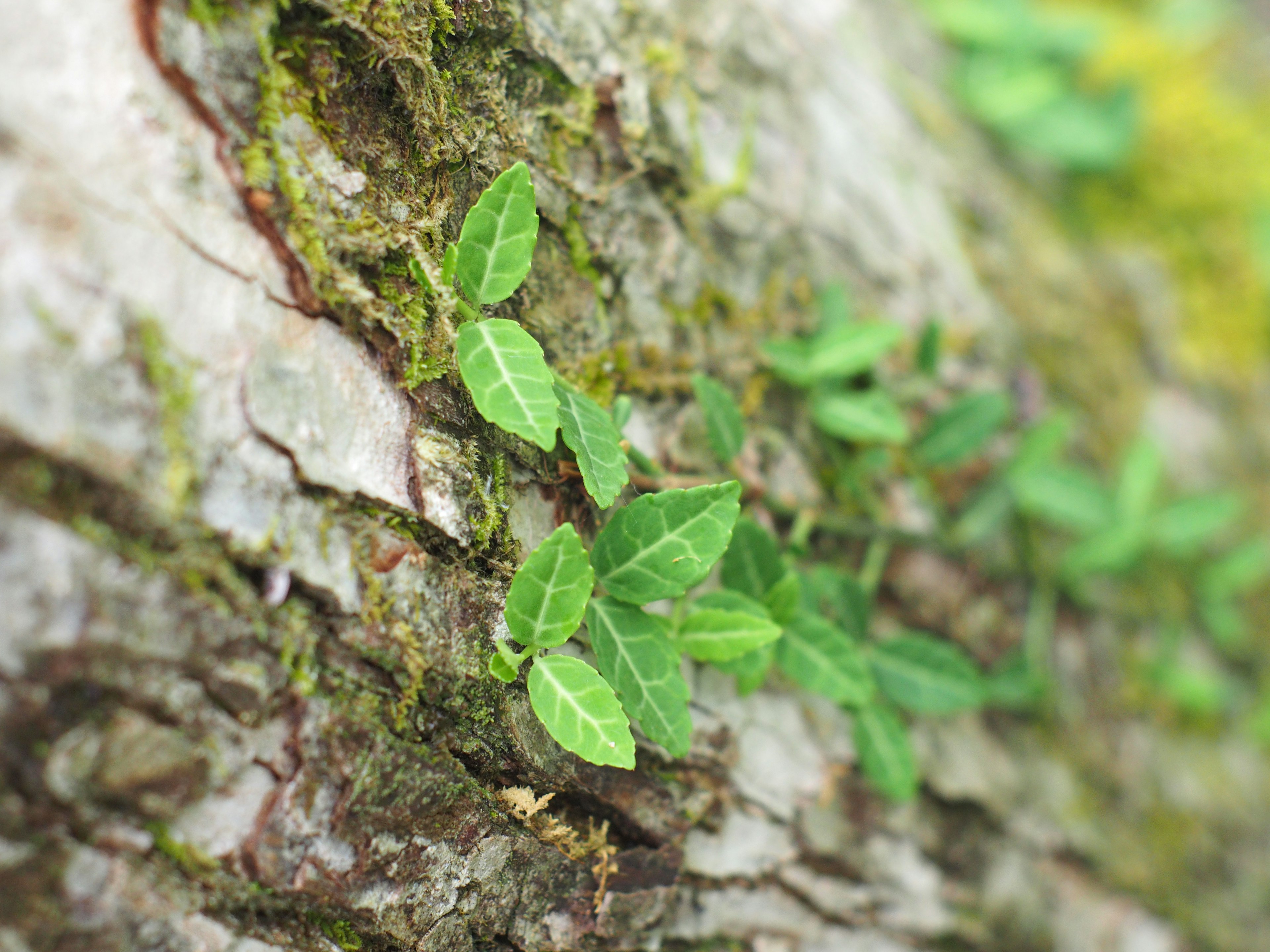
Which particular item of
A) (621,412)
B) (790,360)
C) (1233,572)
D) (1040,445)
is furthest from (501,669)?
(1233,572)

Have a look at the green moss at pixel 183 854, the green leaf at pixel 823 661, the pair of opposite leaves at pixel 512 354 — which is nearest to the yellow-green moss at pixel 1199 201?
the green leaf at pixel 823 661

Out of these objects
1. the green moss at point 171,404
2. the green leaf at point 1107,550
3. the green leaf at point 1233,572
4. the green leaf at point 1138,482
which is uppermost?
the green moss at point 171,404

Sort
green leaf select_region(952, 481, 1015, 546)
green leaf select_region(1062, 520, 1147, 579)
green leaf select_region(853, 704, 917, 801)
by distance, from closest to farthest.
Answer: green leaf select_region(853, 704, 917, 801)
green leaf select_region(952, 481, 1015, 546)
green leaf select_region(1062, 520, 1147, 579)

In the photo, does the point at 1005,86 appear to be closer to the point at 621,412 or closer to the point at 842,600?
the point at 842,600

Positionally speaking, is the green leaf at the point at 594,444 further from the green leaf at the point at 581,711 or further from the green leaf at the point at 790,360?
the green leaf at the point at 790,360

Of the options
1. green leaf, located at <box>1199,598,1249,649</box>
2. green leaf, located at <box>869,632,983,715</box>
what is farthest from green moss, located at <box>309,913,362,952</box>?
green leaf, located at <box>1199,598,1249,649</box>

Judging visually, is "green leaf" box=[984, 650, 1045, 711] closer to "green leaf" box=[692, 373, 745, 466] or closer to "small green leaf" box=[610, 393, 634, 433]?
"green leaf" box=[692, 373, 745, 466]

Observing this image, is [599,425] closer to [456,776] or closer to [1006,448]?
[456,776]

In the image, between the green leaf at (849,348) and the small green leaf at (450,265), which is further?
the green leaf at (849,348)
